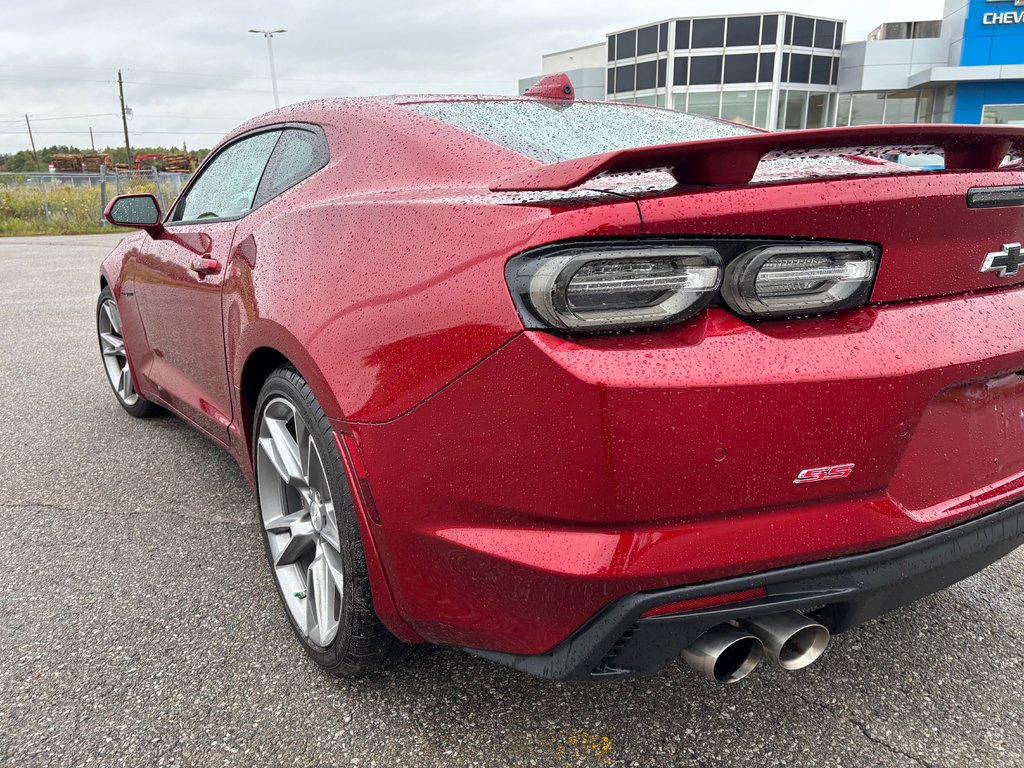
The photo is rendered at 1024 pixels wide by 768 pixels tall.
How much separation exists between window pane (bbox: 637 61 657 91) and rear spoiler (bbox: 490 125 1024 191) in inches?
1590

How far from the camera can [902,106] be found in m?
34.1

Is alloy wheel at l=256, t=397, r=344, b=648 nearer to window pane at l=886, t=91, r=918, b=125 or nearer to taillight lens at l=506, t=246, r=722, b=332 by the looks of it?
taillight lens at l=506, t=246, r=722, b=332

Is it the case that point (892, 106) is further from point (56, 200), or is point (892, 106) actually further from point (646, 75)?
point (56, 200)

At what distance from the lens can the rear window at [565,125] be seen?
1890mm

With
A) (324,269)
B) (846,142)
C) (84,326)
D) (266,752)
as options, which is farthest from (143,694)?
(84,326)

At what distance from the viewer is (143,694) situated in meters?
1.91

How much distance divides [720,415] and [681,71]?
40.0 m

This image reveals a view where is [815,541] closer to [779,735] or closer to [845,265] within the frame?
[845,265]

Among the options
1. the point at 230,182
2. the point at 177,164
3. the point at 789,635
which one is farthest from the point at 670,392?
the point at 177,164

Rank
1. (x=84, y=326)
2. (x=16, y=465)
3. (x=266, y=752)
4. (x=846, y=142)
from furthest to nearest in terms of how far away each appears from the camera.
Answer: (x=84, y=326) → (x=16, y=465) → (x=266, y=752) → (x=846, y=142)

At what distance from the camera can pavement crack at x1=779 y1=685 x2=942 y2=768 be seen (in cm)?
167

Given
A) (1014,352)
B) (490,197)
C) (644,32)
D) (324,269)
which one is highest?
(644,32)

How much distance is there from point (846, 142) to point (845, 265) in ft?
0.69

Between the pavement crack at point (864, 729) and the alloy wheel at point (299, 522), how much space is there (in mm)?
1129
